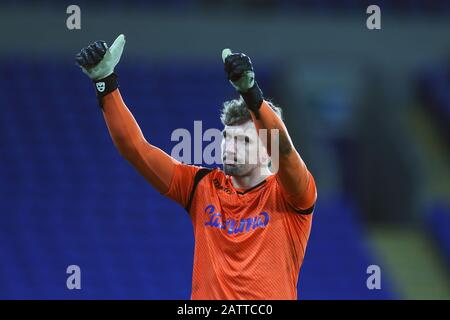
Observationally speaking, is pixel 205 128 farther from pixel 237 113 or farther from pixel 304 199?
pixel 304 199

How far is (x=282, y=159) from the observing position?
442 centimetres

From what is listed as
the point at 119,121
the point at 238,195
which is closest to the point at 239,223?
the point at 238,195

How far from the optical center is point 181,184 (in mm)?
4820

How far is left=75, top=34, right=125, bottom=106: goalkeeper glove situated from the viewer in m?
4.54

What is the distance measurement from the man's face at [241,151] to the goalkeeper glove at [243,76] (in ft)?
1.11

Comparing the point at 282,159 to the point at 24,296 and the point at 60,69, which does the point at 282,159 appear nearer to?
the point at 24,296

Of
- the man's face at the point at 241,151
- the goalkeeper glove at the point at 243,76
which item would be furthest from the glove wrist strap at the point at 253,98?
the man's face at the point at 241,151

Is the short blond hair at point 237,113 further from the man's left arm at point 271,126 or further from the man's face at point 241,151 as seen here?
the man's left arm at point 271,126

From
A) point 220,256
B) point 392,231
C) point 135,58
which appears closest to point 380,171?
point 392,231

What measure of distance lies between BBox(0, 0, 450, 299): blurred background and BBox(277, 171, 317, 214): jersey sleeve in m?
4.59

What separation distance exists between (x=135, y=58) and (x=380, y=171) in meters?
3.50

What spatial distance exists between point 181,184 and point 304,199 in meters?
0.67

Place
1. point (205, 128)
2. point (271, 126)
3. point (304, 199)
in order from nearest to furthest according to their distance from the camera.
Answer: point (271, 126), point (304, 199), point (205, 128)

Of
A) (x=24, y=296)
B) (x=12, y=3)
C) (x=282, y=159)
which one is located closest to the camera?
(x=282, y=159)
